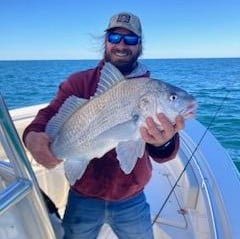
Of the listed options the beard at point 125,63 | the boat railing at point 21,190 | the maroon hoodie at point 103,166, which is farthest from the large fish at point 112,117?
the boat railing at point 21,190

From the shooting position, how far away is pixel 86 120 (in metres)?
1.82

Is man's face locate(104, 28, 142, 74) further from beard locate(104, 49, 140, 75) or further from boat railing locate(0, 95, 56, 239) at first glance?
boat railing locate(0, 95, 56, 239)

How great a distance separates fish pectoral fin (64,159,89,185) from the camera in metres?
1.82

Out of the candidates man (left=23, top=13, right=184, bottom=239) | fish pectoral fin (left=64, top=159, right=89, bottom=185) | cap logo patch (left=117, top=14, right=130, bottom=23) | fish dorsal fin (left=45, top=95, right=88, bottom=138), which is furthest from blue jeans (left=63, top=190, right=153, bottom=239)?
cap logo patch (left=117, top=14, right=130, bottom=23)

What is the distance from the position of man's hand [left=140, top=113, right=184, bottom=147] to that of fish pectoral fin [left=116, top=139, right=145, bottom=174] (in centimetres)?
7

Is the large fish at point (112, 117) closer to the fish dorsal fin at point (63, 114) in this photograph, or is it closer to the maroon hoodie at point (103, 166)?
the fish dorsal fin at point (63, 114)

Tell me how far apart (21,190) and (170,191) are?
1.82 m

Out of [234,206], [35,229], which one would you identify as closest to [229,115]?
[234,206]

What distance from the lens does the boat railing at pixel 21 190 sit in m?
1.22

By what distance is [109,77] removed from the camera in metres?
1.79

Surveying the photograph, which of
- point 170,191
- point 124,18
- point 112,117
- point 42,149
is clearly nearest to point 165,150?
point 112,117

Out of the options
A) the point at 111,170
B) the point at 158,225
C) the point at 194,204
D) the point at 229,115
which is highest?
the point at 111,170

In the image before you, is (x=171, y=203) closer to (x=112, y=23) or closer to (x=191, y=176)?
(x=191, y=176)

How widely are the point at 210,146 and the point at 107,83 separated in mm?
1679
